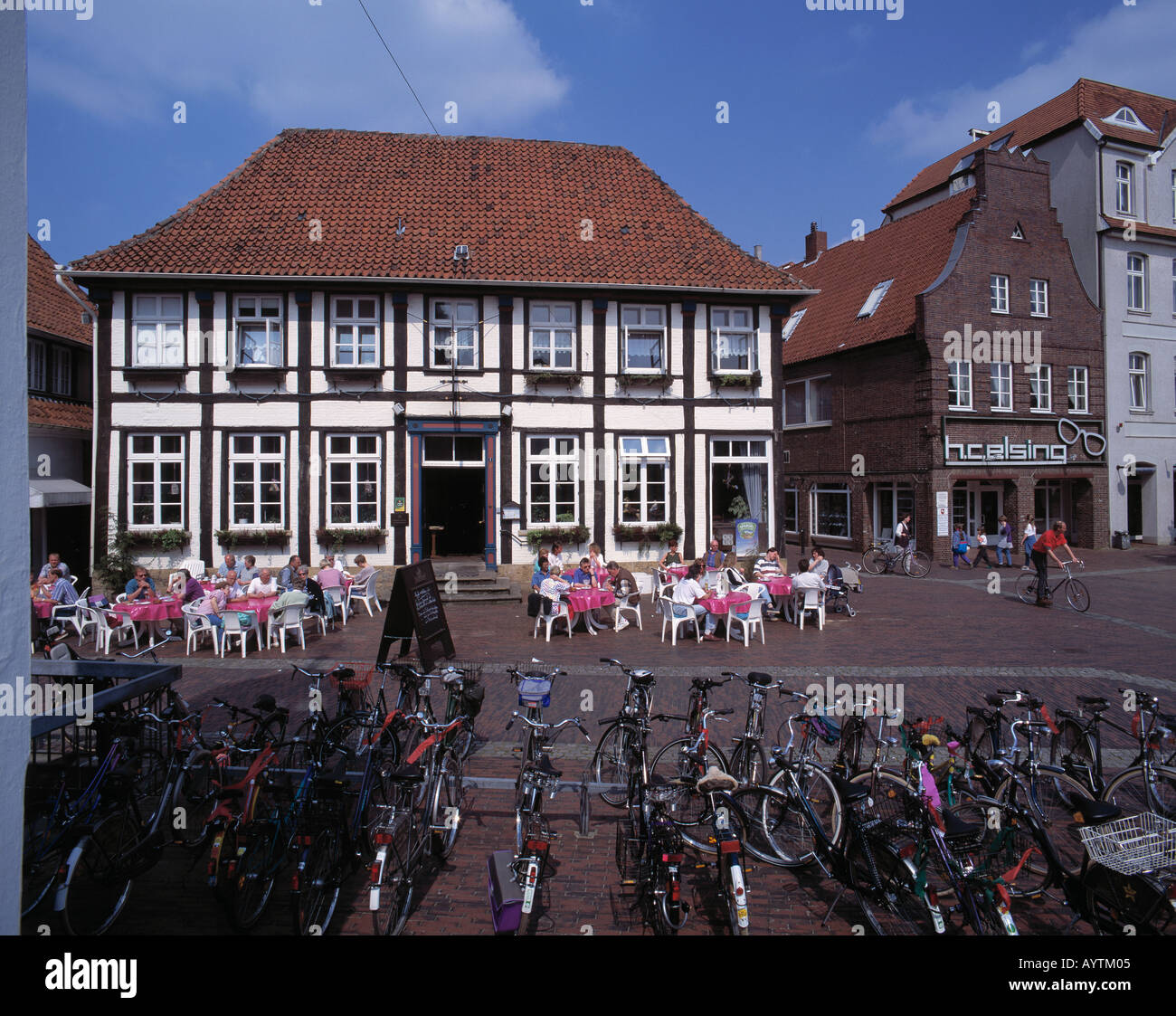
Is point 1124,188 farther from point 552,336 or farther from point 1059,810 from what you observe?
point 1059,810

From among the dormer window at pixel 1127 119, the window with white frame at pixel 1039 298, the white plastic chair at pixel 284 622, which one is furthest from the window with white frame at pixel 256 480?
the dormer window at pixel 1127 119

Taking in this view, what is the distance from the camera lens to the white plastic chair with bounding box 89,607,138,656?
36.8 ft

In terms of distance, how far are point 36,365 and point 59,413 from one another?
1.34 m

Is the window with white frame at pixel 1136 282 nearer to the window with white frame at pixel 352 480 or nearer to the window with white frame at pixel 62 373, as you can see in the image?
the window with white frame at pixel 352 480

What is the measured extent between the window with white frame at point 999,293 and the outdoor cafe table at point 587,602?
1940 centimetres

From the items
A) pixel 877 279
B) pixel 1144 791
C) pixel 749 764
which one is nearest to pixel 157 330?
pixel 749 764

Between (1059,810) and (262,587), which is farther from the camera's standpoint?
(262,587)

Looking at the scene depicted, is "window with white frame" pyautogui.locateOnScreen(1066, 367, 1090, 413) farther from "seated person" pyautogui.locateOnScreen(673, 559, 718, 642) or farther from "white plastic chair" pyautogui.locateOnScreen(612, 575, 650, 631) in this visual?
"white plastic chair" pyautogui.locateOnScreen(612, 575, 650, 631)

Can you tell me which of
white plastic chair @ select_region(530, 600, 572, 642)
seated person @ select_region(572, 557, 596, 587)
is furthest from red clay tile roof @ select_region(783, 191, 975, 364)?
white plastic chair @ select_region(530, 600, 572, 642)

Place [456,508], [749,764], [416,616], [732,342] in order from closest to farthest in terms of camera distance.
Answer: [749,764]
[416,616]
[732,342]
[456,508]

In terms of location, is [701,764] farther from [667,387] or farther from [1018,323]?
[1018,323]

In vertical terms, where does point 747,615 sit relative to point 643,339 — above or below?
below

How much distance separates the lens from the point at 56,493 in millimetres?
16969

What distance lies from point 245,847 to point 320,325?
14896 millimetres
